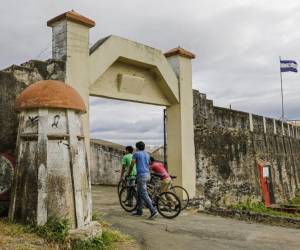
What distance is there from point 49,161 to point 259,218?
6142 millimetres

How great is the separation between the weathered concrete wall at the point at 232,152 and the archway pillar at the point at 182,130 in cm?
43

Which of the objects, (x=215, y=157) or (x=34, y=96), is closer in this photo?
(x=34, y=96)

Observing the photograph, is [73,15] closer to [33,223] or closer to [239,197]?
[33,223]

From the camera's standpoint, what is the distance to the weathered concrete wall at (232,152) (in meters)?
11.1

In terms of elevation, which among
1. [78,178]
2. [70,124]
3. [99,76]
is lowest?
[78,178]

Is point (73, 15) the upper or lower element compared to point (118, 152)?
upper

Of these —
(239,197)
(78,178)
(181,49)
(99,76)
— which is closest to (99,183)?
(239,197)

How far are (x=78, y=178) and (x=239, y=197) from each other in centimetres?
820

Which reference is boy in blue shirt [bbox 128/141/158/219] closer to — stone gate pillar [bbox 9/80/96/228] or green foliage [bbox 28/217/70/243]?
stone gate pillar [bbox 9/80/96/228]

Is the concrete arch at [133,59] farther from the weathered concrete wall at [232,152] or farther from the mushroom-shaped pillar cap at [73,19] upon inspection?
the weathered concrete wall at [232,152]

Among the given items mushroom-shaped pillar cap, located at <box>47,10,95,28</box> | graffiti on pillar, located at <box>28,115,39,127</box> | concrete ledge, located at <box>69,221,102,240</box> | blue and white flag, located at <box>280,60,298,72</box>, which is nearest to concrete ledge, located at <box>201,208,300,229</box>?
concrete ledge, located at <box>69,221,102,240</box>

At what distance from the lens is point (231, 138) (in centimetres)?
1264

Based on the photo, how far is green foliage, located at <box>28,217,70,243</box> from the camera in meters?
5.10

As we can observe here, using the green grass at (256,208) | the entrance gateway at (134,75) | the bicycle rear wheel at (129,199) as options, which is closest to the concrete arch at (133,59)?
the entrance gateway at (134,75)
